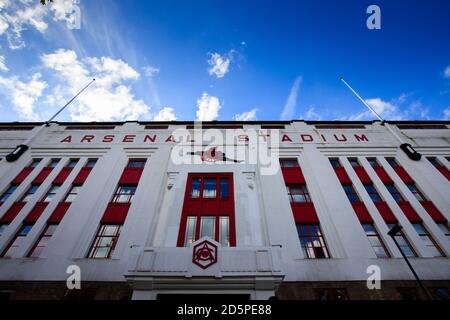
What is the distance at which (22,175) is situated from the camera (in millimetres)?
18516

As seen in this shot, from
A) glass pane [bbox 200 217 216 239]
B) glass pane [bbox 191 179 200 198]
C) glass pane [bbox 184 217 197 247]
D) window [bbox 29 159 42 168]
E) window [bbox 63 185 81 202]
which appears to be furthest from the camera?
window [bbox 29 159 42 168]

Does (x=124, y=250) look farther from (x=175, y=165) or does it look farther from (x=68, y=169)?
(x=68, y=169)

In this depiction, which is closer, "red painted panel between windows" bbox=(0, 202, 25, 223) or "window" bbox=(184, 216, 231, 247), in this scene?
"window" bbox=(184, 216, 231, 247)

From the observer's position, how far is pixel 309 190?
17406 millimetres

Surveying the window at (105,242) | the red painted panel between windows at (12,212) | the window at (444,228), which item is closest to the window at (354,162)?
the window at (444,228)

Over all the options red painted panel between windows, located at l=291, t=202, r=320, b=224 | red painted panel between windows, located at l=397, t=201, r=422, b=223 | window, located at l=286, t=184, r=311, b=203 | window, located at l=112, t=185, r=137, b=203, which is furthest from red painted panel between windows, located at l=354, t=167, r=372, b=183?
window, located at l=112, t=185, r=137, b=203

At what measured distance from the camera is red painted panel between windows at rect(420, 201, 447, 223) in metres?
15.3

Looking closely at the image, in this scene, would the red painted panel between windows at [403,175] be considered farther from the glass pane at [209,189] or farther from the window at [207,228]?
the glass pane at [209,189]

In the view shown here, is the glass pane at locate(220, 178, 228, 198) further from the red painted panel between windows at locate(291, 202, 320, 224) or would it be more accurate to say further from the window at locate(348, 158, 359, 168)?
the window at locate(348, 158, 359, 168)

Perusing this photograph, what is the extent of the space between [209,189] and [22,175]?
15627 millimetres

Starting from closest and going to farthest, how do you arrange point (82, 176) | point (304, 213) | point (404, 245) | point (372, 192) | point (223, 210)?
point (404, 245), point (304, 213), point (223, 210), point (372, 192), point (82, 176)

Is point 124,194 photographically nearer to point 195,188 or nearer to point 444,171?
point 195,188

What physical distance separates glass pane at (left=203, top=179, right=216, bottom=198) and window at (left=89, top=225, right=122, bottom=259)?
647 centimetres

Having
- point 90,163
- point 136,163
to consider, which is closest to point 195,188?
point 136,163
